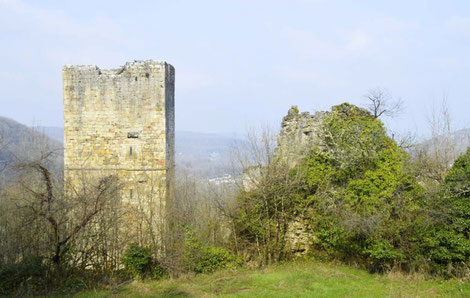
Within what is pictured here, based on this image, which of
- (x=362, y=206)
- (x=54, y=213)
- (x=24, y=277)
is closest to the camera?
(x=24, y=277)

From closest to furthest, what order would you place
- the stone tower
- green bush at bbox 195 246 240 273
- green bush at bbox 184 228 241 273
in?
green bush at bbox 184 228 241 273
green bush at bbox 195 246 240 273
the stone tower

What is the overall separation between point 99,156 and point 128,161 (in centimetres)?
104

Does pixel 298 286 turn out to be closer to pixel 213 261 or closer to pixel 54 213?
pixel 213 261

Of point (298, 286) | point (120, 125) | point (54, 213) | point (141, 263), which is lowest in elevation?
point (298, 286)

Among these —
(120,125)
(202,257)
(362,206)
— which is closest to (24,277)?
(202,257)

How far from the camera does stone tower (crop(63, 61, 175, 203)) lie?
1418 centimetres

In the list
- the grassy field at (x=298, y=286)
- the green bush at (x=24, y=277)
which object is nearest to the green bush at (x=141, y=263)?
the grassy field at (x=298, y=286)

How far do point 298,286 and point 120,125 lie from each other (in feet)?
26.0

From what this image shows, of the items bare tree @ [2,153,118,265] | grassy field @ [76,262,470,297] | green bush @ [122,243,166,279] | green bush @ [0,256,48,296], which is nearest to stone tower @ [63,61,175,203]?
bare tree @ [2,153,118,265]

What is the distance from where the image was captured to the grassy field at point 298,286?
10.2 meters

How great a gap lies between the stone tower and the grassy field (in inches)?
144

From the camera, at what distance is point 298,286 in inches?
426

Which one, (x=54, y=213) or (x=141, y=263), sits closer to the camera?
(x=54, y=213)

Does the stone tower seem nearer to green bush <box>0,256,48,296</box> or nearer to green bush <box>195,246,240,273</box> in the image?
green bush <box>195,246,240,273</box>
